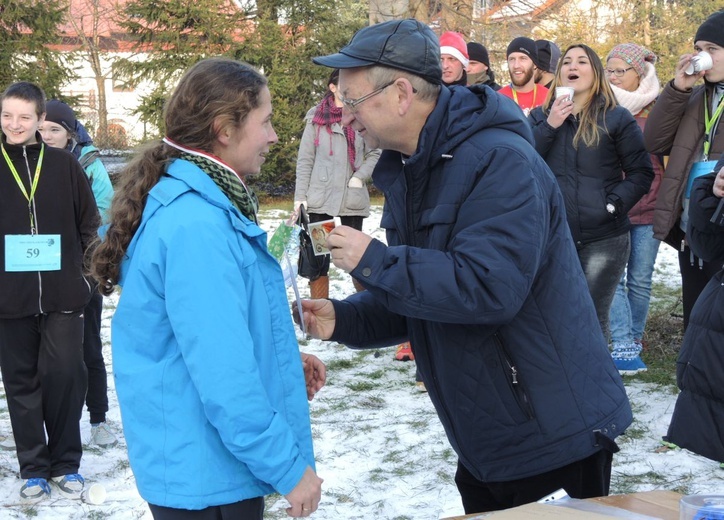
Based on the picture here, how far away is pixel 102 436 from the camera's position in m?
5.01

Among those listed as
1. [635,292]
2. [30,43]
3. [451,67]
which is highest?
[30,43]

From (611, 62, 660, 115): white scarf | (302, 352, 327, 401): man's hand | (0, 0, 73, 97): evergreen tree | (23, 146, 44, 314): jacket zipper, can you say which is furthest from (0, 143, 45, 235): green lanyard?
(0, 0, 73, 97): evergreen tree

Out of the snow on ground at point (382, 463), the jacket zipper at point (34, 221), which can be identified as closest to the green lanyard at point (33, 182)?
the jacket zipper at point (34, 221)

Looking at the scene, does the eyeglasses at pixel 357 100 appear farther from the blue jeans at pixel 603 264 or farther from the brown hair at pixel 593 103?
the blue jeans at pixel 603 264

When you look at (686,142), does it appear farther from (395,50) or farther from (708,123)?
(395,50)

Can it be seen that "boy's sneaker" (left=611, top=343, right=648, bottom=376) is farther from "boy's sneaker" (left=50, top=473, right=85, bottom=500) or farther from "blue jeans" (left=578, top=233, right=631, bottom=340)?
"boy's sneaker" (left=50, top=473, right=85, bottom=500)

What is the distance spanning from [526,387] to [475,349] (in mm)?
173

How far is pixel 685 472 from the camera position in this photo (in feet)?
14.1

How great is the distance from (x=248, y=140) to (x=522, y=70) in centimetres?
468

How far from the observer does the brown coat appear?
4.99m

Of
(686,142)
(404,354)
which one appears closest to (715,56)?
(686,142)

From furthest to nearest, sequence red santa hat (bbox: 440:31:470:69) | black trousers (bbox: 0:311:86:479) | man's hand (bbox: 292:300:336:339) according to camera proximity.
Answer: red santa hat (bbox: 440:31:470:69)
black trousers (bbox: 0:311:86:479)
man's hand (bbox: 292:300:336:339)

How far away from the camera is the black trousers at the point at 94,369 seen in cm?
509

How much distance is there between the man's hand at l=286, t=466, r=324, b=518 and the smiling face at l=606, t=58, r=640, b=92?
15.6 feet
